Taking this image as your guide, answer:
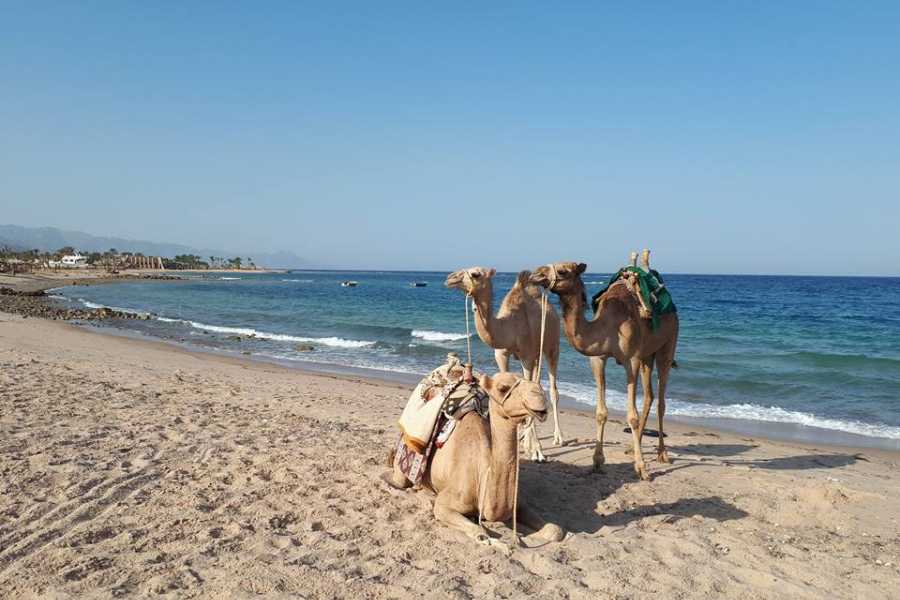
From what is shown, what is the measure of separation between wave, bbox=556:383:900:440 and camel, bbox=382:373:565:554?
27.7ft

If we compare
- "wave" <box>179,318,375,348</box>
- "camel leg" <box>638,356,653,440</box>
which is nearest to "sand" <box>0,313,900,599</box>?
"camel leg" <box>638,356,653,440</box>

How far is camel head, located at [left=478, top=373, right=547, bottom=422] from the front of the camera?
4.32 metres

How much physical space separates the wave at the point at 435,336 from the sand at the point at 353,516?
16.3m

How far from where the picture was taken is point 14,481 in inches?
214

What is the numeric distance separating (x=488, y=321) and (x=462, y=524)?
236 cm

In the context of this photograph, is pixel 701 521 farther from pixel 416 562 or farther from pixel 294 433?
pixel 294 433

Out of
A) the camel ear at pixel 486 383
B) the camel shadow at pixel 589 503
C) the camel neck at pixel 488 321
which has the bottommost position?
the camel shadow at pixel 589 503

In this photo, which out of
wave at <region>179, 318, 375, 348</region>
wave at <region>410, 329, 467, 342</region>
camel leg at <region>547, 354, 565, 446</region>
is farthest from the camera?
wave at <region>410, 329, 467, 342</region>

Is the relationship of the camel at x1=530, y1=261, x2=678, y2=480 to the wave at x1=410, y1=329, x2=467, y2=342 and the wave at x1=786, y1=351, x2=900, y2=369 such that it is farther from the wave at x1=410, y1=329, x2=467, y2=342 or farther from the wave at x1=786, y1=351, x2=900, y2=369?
the wave at x1=410, y1=329, x2=467, y2=342

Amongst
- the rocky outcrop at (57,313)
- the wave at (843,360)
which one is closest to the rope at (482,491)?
the wave at (843,360)

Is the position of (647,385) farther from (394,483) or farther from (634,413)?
(394,483)

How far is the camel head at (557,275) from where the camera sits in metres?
5.84

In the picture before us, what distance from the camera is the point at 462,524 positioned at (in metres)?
4.84

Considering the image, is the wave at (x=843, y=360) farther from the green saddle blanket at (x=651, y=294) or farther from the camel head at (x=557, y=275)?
the camel head at (x=557, y=275)
